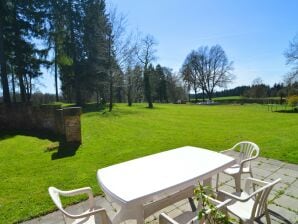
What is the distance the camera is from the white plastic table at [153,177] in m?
2.20

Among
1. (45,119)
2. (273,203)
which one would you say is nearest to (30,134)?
(45,119)

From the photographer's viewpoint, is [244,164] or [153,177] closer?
[153,177]

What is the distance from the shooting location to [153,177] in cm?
254

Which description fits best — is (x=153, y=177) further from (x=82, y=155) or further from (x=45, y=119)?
(x=45, y=119)

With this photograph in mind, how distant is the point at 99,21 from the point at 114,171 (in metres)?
17.3

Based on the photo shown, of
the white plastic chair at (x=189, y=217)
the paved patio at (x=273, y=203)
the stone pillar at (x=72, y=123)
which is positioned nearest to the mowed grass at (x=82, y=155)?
the paved patio at (x=273, y=203)

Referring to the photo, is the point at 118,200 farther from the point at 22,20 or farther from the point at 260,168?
the point at 22,20

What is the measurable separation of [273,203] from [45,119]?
8.11m

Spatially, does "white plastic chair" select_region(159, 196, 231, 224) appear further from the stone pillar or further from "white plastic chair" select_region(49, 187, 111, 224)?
the stone pillar

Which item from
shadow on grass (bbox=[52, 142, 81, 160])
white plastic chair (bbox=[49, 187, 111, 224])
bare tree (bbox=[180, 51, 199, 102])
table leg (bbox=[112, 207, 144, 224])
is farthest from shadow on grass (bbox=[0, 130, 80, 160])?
bare tree (bbox=[180, 51, 199, 102])

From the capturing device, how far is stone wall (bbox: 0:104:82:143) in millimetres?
6891

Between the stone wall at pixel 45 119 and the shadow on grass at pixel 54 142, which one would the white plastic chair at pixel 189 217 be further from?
A: the stone wall at pixel 45 119

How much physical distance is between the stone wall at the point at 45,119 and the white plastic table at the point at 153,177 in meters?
4.31

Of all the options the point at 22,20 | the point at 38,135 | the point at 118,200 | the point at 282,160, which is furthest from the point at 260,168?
the point at 22,20
